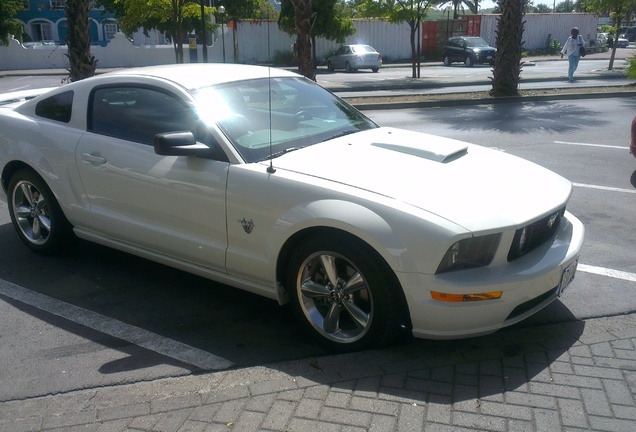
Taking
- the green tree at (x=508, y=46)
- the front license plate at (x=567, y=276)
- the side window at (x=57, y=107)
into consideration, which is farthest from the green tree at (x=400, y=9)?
the front license plate at (x=567, y=276)

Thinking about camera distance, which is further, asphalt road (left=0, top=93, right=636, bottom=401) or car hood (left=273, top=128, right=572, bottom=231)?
asphalt road (left=0, top=93, right=636, bottom=401)

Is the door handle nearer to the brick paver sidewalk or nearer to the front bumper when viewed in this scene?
the brick paver sidewalk

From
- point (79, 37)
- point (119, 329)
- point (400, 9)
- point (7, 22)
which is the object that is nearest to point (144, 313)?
point (119, 329)

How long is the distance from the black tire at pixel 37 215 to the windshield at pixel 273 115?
174 cm

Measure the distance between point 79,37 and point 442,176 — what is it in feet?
47.6

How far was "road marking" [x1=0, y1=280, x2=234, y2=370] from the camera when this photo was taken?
4.10 metres

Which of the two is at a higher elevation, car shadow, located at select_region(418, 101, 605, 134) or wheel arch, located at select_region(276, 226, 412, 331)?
wheel arch, located at select_region(276, 226, 412, 331)

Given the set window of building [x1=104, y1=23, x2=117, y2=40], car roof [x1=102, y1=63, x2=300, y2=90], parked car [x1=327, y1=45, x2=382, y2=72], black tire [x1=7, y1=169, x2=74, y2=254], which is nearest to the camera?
car roof [x1=102, y1=63, x2=300, y2=90]

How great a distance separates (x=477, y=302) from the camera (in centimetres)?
369

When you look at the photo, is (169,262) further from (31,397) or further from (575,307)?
(575,307)

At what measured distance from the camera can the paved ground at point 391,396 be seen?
3.35 m

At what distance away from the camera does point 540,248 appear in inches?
161

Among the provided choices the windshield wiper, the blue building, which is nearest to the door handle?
the windshield wiper

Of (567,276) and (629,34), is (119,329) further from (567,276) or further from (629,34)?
(629,34)
